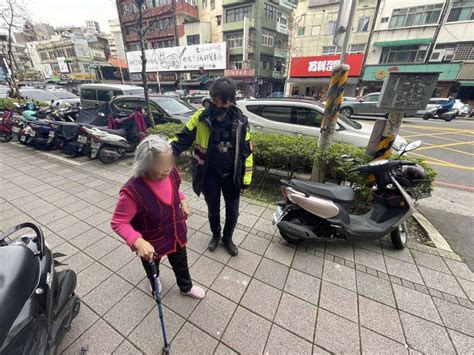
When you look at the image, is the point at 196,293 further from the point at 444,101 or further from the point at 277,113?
the point at 444,101

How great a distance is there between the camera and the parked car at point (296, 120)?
15.5ft

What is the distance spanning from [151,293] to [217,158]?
4.63ft

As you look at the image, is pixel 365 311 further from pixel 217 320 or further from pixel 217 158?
pixel 217 158

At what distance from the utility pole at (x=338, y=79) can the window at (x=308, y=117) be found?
1873 millimetres

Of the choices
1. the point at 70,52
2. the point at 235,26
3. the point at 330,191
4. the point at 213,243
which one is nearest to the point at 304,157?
the point at 330,191

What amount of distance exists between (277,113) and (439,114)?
48.1ft

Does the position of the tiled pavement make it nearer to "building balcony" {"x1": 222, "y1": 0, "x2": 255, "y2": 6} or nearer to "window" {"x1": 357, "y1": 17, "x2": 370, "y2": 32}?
Result: "window" {"x1": 357, "y1": 17, "x2": 370, "y2": 32}

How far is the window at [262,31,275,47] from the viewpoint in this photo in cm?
2584

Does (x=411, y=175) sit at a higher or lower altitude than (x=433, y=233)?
higher

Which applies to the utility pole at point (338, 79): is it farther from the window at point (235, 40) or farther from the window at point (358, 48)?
the window at point (235, 40)

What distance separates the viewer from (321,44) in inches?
879

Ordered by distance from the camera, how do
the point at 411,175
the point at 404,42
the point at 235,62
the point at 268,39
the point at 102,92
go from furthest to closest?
1. the point at 268,39
2. the point at 235,62
3. the point at 404,42
4. the point at 102,92
5. the point at 411,175

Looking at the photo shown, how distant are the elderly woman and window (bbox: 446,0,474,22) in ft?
88.4

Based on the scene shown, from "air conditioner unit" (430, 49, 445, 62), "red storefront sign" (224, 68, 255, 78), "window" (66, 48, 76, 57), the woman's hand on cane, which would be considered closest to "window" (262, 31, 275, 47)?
"red storefront sign" (224, 68, 255, 78)
